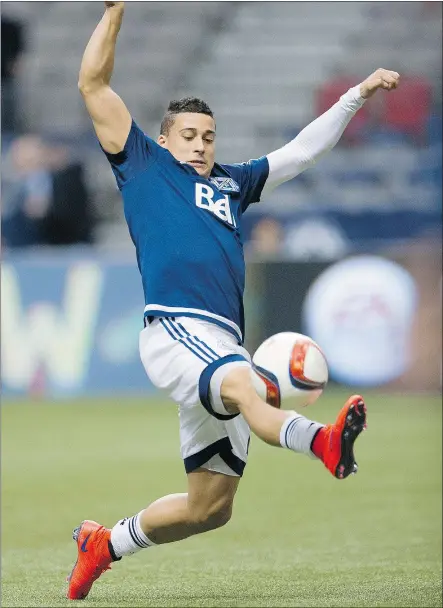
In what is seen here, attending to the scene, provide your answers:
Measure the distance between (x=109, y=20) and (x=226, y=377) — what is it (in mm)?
1764

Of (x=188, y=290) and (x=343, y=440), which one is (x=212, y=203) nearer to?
(x=188, y=290)

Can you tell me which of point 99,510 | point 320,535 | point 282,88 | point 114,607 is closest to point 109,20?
point 114,607

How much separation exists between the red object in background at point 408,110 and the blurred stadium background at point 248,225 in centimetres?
3

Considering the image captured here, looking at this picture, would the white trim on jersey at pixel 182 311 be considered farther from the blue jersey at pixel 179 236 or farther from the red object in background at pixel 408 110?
the red object in background at pixel 408 110

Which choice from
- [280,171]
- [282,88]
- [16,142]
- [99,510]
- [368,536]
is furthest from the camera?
[282,88]

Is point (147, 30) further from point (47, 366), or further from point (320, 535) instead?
point (320, 535)

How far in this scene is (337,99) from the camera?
19438 millimetres

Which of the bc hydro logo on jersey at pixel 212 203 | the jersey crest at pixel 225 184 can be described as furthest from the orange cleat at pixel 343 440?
the jersey crest at pixel 225 184

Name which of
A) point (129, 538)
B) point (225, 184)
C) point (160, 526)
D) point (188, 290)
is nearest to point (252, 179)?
point (225, 184)

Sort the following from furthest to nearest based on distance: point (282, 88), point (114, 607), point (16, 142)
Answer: point (282, 88)
point (16, 142)
point (114, 607)

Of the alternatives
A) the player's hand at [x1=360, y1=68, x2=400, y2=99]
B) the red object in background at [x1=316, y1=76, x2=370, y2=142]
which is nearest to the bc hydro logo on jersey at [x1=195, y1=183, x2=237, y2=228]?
the player's hand at [x1=360, y1=68, x2=400, y2=99]

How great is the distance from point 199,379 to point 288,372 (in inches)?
16.2

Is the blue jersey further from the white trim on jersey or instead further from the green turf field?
the green turf field

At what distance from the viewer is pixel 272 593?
20.4 ft
